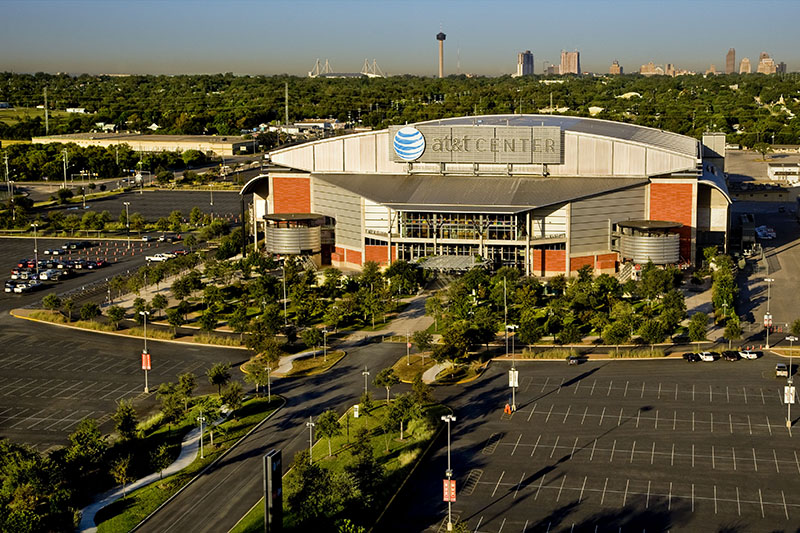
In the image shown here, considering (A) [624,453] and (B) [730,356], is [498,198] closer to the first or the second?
(B) [730,356]

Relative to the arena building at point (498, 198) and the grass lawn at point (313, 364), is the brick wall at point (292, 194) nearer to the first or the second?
the arena building at point (498, 198)

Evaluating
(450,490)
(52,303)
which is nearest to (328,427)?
(450,490)

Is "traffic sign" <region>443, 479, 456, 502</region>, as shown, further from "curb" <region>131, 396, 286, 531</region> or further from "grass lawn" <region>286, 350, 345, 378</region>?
"grass lawn" <region>286, 350, 345, 378</region>

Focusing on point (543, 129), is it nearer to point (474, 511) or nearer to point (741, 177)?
Result: point (474, 511)

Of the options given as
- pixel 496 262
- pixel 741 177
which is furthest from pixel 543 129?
pixel 741 177

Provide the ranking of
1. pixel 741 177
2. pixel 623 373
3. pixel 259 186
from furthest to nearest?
pixel 741 177
pixel 259 186
pixel 623 373

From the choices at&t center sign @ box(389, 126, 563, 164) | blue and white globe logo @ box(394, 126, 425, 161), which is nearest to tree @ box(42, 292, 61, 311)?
at&t center sign @ box(389, 126, 563, 164)

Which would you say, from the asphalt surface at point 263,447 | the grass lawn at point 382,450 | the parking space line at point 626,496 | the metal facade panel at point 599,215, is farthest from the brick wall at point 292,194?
the parking space line at point 626,496
